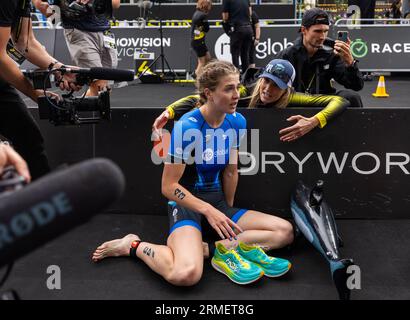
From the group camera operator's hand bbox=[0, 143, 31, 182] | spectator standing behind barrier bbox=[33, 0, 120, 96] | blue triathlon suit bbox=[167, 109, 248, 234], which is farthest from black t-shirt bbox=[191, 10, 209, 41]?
camera operator's hand bbox=[0, 143, 31, 182]

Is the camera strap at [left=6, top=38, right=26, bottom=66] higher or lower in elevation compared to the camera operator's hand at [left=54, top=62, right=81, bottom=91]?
higher

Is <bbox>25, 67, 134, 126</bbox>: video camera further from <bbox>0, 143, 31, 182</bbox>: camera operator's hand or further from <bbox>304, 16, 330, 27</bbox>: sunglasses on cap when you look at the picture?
<bbox>304, 16, 330, 27</bbox>: sunglasses on cap

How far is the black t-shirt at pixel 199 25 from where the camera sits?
866cm

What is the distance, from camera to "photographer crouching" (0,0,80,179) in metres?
2.43

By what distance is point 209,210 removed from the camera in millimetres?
2582

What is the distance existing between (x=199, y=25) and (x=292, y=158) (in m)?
5.94

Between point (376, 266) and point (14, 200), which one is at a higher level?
point (14, 200)

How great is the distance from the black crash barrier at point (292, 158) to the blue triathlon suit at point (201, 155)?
1.16ft

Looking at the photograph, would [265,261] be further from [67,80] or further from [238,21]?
[238,21]

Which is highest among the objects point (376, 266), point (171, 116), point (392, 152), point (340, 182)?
point (171, 116)
